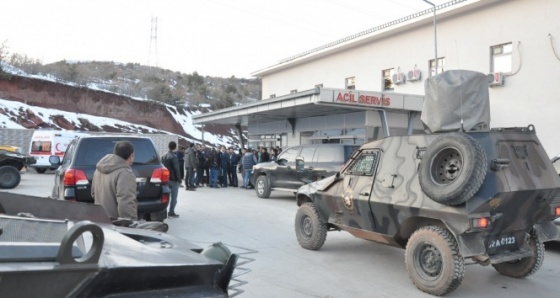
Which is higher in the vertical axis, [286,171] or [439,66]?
[439,66]

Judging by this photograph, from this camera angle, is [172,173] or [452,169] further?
[172,173]

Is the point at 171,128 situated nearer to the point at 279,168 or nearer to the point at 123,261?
the point at 279,168

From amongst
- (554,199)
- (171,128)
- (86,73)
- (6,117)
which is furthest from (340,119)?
(86,73)

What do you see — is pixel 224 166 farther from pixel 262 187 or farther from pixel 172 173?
pixel 172 173

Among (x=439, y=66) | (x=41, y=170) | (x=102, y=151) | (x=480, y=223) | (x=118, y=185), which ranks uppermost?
(x=439, y=66)

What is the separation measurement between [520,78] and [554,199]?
1296 cm

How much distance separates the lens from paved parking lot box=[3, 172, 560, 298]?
5535 mm

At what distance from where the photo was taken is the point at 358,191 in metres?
6.64

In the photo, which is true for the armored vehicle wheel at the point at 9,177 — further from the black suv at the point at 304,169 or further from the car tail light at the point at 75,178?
the car tail light at the point at 75,178

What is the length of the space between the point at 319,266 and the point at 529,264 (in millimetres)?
2761

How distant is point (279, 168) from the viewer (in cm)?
1511

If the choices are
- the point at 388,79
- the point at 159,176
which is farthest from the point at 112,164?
the point at 388,79

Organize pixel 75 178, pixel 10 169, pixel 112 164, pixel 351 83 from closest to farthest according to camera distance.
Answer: pixel 112 164 < pixel 75 178 < pixel 10 169 < pixel 351 83

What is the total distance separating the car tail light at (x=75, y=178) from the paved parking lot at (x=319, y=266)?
2140 millimetres
